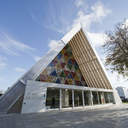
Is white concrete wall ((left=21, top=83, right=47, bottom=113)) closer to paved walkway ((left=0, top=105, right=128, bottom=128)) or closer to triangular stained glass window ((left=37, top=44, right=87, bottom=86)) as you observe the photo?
paved walkway ((left=0, top=105, right=128, bottom=128))

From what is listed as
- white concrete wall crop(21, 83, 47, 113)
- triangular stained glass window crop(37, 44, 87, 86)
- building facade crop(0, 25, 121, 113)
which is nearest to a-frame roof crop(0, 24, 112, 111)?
building facade crop(0, 25, 121, 113)

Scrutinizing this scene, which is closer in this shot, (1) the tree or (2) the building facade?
(2) the building facade

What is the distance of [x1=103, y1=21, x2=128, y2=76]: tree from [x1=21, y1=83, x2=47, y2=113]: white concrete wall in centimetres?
689

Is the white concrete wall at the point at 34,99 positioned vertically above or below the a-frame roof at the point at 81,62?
below

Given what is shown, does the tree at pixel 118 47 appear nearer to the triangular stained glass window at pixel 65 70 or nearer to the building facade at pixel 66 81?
the building facade at pixel 66 81

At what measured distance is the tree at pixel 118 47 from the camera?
22.6 feet

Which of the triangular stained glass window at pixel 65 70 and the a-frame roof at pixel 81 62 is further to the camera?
the triangular stained glass window at pixel 65 70

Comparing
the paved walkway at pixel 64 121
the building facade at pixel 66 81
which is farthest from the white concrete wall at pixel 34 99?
the paved walkway at pixel 64 121

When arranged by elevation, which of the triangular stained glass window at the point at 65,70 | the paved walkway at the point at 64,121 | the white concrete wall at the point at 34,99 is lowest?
the paved walkway at the point at 64,121

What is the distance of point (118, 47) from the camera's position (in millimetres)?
7199

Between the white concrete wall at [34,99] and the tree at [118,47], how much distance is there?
6888mm

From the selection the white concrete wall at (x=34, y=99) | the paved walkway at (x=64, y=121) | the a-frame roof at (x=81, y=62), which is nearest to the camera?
the paved walkway at (x=64, y=121)

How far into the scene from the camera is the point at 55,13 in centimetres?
696

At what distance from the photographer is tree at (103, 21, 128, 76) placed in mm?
6883
